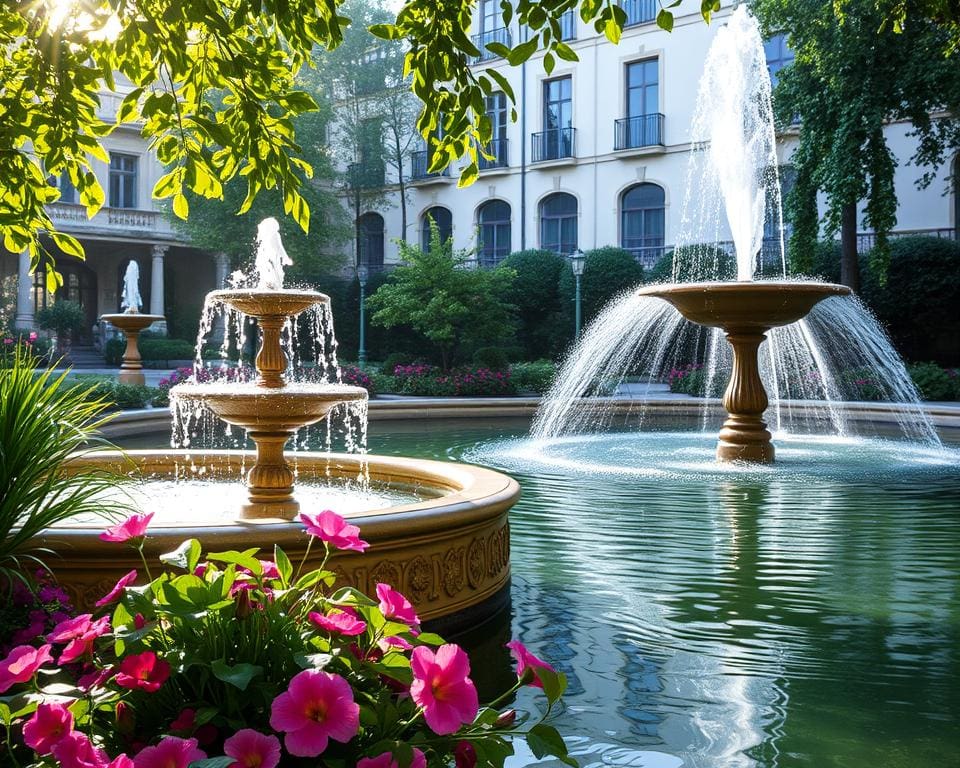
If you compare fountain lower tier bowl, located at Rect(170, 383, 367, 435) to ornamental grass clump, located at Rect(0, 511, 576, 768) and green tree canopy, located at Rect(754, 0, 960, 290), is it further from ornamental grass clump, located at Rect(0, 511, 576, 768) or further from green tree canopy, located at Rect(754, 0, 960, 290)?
green tree canopy, located at Rect(754, 0, 960, 290)

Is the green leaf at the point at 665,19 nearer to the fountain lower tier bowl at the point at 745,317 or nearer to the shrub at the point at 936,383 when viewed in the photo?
the fountain lower tier bowl at the point at 745,317

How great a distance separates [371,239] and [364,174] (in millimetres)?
3392

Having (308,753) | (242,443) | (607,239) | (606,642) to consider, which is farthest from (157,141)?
(607,239)

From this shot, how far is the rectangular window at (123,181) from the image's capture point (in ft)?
124

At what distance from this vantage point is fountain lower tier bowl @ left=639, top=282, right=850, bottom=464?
9.79 metres

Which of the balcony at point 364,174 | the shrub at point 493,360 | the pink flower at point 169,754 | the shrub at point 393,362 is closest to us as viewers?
the pink flower at point 169,754

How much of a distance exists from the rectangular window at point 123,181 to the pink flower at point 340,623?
39176 mm

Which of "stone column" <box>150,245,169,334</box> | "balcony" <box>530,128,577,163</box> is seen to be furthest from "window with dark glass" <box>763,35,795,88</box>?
"stone column" <box>150,245,169,334</box>

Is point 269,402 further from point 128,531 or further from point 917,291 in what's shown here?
point 917,291

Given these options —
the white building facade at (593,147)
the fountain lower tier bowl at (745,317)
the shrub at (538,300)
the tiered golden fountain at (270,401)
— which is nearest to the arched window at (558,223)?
the white building facade at (593,147)

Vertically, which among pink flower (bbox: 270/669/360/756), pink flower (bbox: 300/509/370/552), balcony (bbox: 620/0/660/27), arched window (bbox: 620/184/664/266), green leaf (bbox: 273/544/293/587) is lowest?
pink flower (bbox: 270/669/360/756)

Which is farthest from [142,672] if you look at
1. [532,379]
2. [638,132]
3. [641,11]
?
[641,11]

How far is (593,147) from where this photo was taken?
33750 mm

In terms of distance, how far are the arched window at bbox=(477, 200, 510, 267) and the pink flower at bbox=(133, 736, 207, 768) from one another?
34.6 metres
